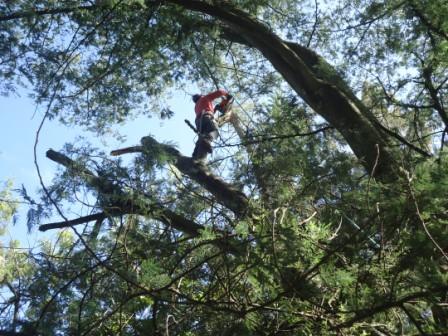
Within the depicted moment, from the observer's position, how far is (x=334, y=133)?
537 centimetres

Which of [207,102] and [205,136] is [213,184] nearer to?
[205,136]

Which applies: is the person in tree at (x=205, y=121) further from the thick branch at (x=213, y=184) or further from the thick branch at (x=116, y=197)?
the thick branch at (x=116, y=197)

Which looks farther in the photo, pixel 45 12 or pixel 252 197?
pixel 45 12

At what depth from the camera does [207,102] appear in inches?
285

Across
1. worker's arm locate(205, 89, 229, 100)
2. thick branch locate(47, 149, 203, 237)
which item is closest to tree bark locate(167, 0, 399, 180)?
worker's arm locate(205, 89, 229, 100)

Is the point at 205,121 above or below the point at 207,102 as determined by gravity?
below

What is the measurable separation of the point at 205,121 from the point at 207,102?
0.55 meters

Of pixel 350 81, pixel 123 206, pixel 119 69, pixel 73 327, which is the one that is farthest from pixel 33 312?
pixel 350 81

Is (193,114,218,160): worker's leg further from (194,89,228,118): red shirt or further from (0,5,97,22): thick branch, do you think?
(0,5,97,22): thick branch

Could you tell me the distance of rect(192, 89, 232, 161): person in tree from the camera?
19.6ft

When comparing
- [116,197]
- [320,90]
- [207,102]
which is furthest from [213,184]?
[207,102]

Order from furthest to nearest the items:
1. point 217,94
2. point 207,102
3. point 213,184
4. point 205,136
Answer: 1. point 207,102
2. point 217,94
3. point 205,136
4. point 213,184

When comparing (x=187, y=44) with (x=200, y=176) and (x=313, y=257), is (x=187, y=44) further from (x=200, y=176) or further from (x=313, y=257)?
(x=313, y=257)

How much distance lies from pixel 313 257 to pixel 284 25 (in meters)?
5.13
